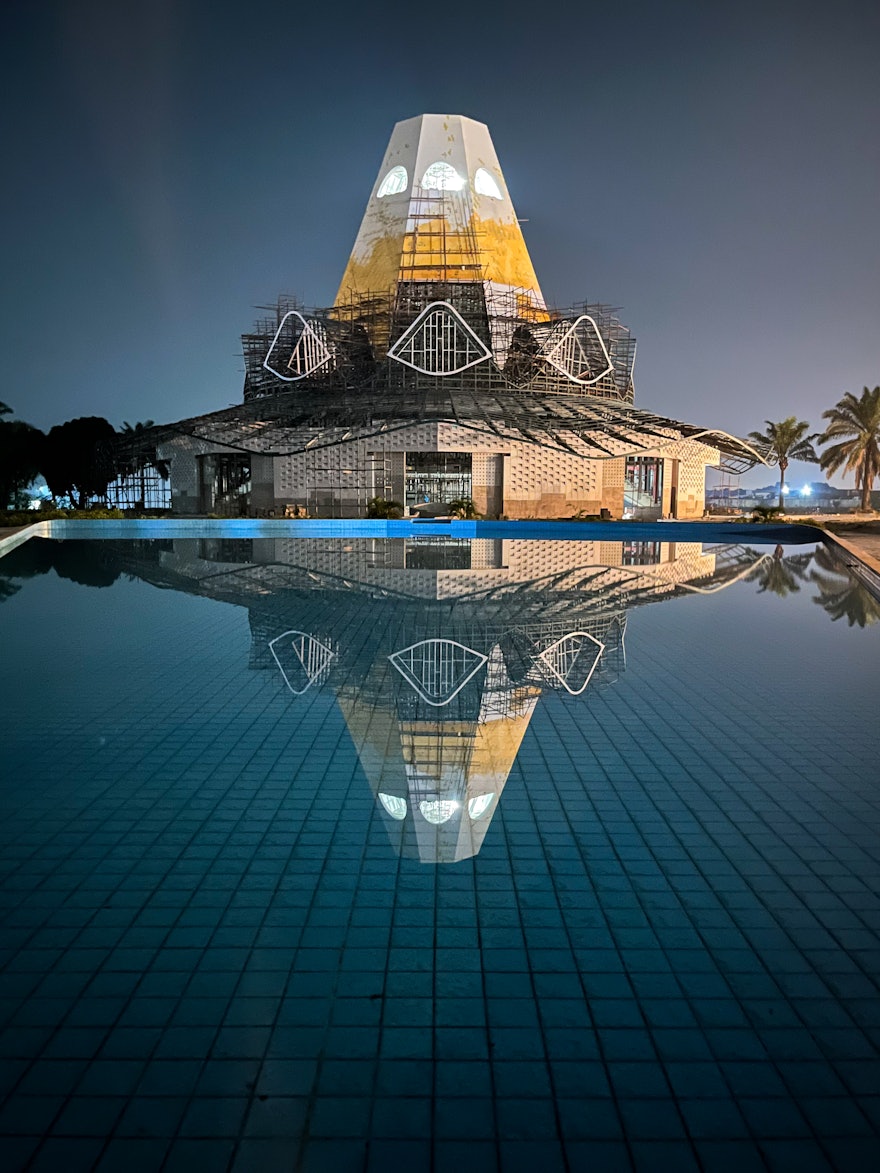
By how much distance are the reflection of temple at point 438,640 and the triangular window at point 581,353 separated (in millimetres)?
18706

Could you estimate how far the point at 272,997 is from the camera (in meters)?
3.18

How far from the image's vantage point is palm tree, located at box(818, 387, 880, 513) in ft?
143

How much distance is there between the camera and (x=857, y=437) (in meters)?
45.0

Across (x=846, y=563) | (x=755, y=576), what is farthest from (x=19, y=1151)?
(x=846, y=563)

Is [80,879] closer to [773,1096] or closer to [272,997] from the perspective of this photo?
[272,997]

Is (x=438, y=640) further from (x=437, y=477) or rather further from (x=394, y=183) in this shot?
(x=394, y=183)

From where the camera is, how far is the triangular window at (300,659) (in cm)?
792

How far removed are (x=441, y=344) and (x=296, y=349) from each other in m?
6.66

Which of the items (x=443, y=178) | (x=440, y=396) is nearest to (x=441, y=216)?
(x=443, y=178)

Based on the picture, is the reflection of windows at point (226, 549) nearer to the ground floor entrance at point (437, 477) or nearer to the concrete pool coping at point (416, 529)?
the concrete pool coping at point (416, 529)

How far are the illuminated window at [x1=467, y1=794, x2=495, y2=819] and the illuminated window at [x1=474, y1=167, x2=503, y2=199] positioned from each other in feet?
130

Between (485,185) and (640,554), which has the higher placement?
(485,185)

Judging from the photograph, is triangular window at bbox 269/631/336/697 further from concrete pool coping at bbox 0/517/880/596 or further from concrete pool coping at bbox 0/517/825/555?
concrete pool coping at bbox 0/517/825/555

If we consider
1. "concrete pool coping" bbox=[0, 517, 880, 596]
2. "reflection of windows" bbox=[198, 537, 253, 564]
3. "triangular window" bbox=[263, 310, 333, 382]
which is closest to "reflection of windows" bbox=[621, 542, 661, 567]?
"concrete pool coping" bbox=[0, 517, 880, 596]
